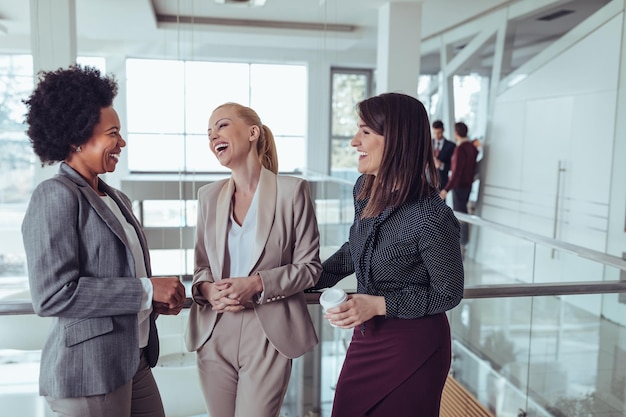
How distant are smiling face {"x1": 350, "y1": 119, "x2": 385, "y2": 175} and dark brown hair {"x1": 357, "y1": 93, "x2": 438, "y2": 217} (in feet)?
0.05

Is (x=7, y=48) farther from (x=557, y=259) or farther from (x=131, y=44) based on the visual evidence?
(x=557, y=259)

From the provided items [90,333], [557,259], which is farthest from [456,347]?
[90,333]

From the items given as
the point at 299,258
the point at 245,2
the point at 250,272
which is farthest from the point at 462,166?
the point at 250,272

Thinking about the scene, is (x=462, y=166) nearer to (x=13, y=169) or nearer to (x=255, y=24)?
(x=255, y=24)

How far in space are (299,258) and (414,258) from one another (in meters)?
0.41

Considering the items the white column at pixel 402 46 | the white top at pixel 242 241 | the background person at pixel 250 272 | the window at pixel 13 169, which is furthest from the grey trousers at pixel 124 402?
the window at pixel 13 169

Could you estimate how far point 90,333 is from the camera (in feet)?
5.13

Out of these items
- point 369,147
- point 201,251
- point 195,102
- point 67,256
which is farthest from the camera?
point 195,102

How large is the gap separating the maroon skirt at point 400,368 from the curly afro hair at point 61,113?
40.1 inches

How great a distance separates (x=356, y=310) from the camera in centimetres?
169

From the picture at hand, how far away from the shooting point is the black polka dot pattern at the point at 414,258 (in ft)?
5.50

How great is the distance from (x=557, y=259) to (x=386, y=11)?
4088 millimetres

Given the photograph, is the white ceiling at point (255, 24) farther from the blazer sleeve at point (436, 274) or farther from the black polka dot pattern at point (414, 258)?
the blazer sleeve at point (436, 274)

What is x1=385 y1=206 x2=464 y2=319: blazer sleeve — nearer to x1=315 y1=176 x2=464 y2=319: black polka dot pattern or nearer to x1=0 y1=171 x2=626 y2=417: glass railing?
x1=315 y1=176 x2=464 y2=319: black polka dot pattern
